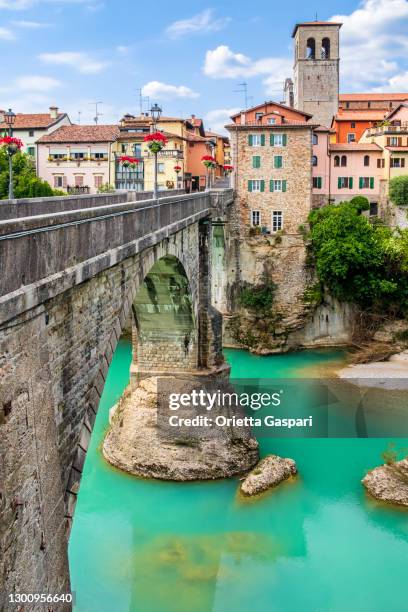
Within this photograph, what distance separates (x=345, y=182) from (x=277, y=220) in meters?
7.51

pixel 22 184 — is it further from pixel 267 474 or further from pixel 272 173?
pixel 267 474

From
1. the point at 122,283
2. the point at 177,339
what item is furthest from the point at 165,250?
the point at 177,339

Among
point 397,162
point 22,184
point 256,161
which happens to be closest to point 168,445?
point 22,184

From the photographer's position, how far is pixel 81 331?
921 cm

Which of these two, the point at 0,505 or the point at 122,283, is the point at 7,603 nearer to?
the point at 0,505

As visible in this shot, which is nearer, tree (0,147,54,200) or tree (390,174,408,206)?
tree (0,147,54,200)

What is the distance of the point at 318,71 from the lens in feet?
203

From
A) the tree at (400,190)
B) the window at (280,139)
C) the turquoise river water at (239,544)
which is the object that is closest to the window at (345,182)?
the tree at (400,190)

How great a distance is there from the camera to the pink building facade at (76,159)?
5006cm

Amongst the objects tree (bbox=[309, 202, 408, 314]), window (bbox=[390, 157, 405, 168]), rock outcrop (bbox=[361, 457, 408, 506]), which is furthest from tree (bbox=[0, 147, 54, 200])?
rock outcrop (bbox=[361, 457, 408, 506])

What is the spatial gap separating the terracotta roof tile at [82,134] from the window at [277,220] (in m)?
17.4

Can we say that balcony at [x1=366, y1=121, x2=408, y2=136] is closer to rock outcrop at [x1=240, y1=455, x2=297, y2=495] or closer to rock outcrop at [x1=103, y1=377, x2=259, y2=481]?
rock outcrop at [x1=103, y1=377, x2=259, y2=481]

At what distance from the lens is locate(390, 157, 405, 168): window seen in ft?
142

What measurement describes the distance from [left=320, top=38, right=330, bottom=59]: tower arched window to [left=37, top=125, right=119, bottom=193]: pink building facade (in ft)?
77.9
